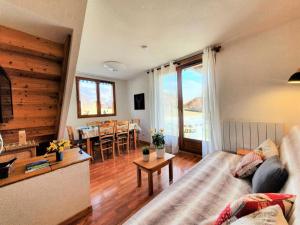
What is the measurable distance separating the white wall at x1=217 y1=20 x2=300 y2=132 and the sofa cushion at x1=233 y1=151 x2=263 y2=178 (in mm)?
1270

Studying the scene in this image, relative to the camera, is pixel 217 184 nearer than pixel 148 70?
Yes

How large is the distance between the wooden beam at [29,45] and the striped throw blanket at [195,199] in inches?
80.0

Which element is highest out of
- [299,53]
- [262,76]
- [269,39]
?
[269,39]

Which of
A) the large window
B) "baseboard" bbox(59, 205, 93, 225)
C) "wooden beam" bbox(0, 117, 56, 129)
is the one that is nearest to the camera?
"baseboard" bbox(59, 205, 93, 225)

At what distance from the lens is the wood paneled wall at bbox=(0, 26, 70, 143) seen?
62.0 inches

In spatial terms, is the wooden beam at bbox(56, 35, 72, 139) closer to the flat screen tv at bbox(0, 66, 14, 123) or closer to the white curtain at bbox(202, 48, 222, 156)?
the flat screen tv at bbox(0, 66, 14, 123)

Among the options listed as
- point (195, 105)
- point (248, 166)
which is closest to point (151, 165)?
point (248, 166)

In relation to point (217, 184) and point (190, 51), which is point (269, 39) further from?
point (217, 184)

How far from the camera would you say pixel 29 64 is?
1.75 meters

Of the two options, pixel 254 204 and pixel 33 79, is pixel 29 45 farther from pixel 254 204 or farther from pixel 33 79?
pixel 254 204

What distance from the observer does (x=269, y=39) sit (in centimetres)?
229

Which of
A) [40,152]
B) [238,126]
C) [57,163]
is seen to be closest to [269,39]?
[238,126]

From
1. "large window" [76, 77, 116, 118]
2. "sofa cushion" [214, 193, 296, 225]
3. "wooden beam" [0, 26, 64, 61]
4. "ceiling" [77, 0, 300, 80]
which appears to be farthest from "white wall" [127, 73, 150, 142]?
"sofa cushion" [214, 193, 296, 225]

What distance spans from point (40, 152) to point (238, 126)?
3955mm
